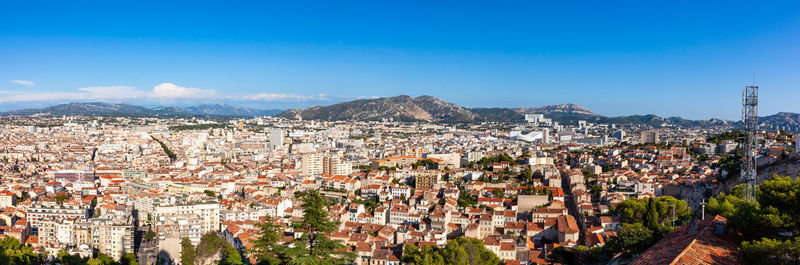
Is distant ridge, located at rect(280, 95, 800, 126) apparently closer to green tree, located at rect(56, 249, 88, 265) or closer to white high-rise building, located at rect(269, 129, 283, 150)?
white high-rise building, located at rect(269, 129, 283, 150)

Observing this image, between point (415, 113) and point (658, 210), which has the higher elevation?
point (415, 113)

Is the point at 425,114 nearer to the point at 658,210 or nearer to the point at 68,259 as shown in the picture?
the point at 658,210

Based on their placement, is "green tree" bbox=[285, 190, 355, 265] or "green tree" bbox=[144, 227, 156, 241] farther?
"green tree" bbox=[144, 227, 156, 241]

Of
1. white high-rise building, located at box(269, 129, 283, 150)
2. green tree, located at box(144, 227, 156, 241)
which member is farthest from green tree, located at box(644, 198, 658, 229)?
white high-rise building, located at box(269, 129, 283, 150)

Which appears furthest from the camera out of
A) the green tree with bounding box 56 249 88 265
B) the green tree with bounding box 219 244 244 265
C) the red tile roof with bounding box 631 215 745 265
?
the green tree with bounding box 56 249 88 265

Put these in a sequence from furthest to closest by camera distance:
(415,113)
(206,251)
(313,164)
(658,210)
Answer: (415,113) → (313,164) → (206,251) → (658,210)

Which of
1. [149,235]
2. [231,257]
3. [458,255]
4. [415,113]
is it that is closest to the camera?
[458,255]

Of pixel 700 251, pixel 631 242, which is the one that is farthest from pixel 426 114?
pixel 700 251

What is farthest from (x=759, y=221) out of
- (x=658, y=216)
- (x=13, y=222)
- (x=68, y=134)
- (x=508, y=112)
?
(x=508, y=112)
